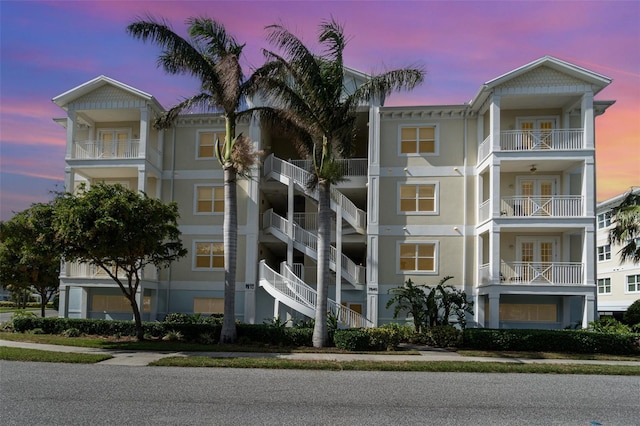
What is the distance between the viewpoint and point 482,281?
2428 cm

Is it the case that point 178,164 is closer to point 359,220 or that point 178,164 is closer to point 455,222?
point 359,220

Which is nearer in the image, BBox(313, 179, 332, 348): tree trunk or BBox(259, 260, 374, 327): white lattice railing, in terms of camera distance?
BBox(313, 179, 332, 348): tree trunk

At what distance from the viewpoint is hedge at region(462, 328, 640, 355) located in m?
19.2

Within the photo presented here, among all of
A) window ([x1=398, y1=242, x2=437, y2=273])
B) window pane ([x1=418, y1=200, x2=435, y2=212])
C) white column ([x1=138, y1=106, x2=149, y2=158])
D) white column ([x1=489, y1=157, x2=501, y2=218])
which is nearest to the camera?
white column ([x1=489, y1=157, x2=501, y2=218])

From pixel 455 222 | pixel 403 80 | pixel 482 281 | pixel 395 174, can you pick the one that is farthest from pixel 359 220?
pixel 403 80

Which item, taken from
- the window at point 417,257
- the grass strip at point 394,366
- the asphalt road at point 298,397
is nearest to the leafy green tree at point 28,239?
the asphalt road at point 298,397

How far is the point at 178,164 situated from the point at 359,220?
10121 millimetres

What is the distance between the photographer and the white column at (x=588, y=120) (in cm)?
2291

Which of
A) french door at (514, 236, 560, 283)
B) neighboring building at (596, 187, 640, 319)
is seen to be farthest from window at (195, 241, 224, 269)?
neighboring building at (596, 187, 640, 319)

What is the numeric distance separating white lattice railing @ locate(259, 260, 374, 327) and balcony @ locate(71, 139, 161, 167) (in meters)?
8.36

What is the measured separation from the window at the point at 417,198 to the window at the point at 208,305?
10.5 meters

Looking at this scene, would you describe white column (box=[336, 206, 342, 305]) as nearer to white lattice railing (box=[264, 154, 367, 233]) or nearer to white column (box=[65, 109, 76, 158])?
white lattice railing (box=[264, 154, 367, 233])

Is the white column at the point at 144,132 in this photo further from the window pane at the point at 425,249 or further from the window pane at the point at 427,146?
the window pane at the point at 425,249

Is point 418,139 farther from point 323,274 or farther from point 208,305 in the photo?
point 208,305
